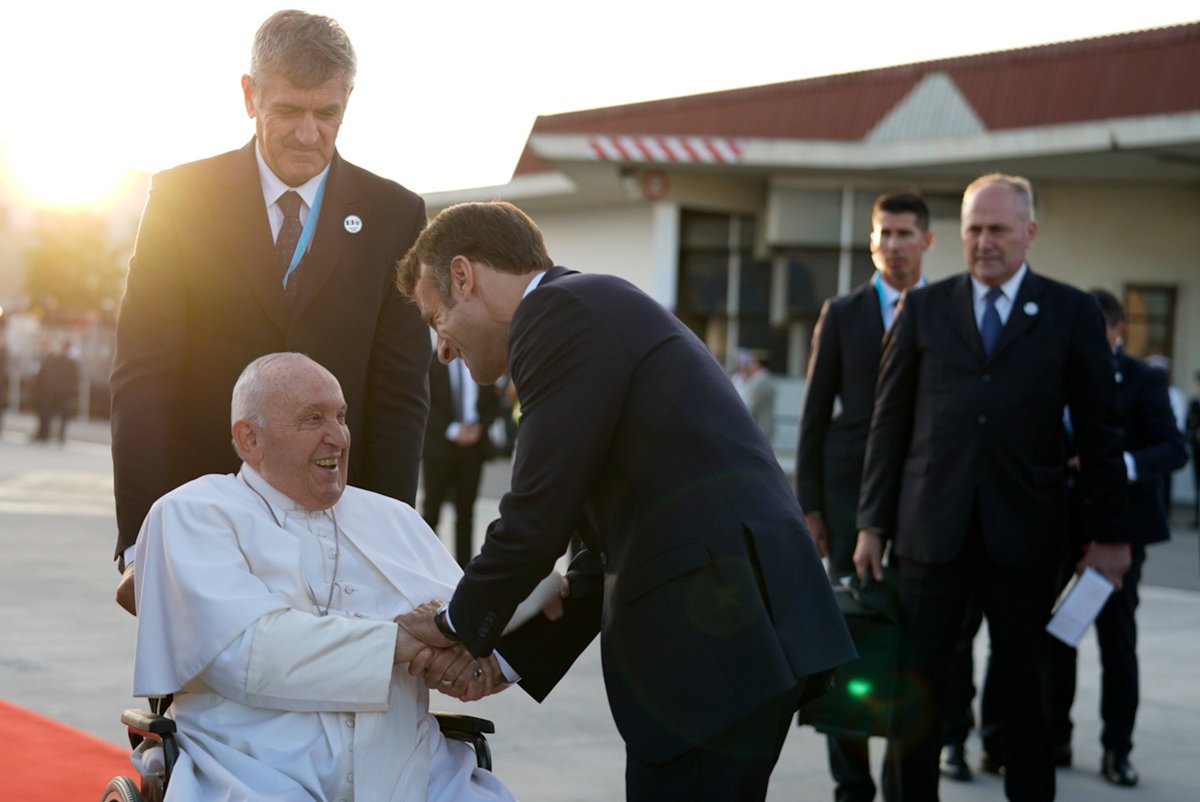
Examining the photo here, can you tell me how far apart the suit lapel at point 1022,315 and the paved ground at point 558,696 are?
5.73ft

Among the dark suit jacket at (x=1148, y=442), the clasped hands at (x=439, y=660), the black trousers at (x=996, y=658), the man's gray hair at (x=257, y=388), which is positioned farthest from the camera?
the dark suit jacket at (x=1148, y=442)

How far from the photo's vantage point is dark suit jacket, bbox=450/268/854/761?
2623 mm

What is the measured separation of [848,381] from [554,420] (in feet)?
9.36

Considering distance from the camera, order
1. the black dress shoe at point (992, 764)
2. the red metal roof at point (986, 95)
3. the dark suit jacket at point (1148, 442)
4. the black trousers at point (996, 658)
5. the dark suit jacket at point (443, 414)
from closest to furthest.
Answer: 1. the black trousers at point (996, 658)
2. the black dress shoe at point (992, 764)
3. the dark suit jacket at point (1148, 442)
4. the dark suit jacket at point (443, 414)
5. the red metal roof at point (986, 95)

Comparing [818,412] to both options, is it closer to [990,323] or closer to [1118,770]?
[990,323]

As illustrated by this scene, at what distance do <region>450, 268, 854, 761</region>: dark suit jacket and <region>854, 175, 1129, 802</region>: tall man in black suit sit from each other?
6.04ft

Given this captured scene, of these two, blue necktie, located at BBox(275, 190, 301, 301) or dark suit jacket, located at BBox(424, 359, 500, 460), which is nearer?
blue necktie, located at BBox(275, 190, 301, 301)

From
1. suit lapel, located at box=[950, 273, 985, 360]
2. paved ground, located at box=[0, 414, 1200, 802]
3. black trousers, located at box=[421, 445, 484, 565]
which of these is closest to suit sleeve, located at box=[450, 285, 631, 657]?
suit lapel, located at box=[950, 273, 985, 360]

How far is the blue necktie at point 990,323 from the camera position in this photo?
14.9ft

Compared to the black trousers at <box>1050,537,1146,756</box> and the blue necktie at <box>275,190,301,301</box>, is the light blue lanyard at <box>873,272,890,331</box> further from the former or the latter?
the blue necktie at <box>275,190,301,301</box>

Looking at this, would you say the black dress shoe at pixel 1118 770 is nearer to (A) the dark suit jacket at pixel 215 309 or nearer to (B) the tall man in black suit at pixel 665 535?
(B) the tall man in black suit at pixel 665 535

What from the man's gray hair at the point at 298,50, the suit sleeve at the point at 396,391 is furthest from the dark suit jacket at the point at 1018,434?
the man's gray hair at the point at 298,50

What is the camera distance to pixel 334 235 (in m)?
3.40

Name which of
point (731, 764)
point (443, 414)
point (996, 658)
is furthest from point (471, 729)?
point (443, 414)
